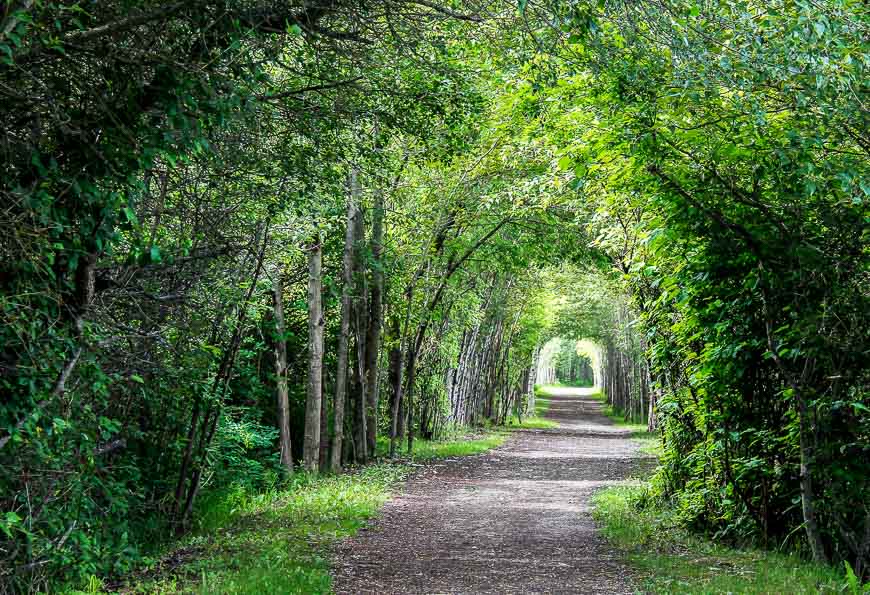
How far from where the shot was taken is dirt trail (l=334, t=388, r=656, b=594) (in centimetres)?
825

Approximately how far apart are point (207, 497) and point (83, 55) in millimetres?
8912

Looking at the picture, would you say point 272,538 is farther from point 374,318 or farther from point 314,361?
point 374,318

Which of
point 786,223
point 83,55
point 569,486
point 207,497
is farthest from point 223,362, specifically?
point 569,486

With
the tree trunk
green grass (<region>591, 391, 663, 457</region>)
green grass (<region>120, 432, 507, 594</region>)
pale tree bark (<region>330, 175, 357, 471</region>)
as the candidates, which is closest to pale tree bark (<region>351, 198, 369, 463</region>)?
pale tree bark (<region>330, 175, 357, 471</region>)

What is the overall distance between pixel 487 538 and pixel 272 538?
268 centimetres

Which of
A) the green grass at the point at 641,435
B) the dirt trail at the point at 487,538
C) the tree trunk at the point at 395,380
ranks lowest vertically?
the green grass at the point at 641,435

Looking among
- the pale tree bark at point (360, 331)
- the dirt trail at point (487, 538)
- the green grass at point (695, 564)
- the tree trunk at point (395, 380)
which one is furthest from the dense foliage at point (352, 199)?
the tree trunk at point (395, 380)

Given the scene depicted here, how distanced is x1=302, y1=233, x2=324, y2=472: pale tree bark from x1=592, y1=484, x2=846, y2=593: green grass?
21.8 ft

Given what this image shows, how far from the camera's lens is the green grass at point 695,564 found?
749 cm

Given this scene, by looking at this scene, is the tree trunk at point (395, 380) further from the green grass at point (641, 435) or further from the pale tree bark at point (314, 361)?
the green grass at point (641, 435)

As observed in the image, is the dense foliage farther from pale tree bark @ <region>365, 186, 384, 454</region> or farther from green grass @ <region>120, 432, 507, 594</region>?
pale tree bark @ <region>365, 186, 384, 454</region>

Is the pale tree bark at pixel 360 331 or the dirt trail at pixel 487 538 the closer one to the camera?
the dirt trail at pixel 487 538

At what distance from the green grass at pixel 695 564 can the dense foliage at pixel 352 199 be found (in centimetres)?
42

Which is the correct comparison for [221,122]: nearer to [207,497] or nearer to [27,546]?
[27,546]
